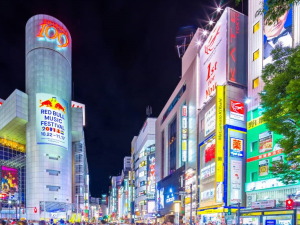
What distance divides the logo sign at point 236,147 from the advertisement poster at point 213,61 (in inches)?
269

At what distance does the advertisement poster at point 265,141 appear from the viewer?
31.0 meters

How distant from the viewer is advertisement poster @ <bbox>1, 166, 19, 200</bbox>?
220 ft

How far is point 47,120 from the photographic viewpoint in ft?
240

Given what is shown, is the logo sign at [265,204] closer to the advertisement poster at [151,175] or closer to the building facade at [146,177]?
the building facade at [146,177]

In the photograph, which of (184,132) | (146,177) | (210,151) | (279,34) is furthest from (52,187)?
(279,34)

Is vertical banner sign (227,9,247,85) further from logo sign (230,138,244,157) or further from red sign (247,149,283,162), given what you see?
red sign (247,149,283,162)

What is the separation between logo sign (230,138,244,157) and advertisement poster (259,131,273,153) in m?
2.72

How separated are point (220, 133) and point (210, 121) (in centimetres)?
422

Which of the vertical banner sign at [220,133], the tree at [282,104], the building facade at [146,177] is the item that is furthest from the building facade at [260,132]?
the building facade at [146,177]

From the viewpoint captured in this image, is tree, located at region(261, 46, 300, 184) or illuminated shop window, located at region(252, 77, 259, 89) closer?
tree, located at region(261, 46, 300, 184)

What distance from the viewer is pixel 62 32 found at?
81.2m

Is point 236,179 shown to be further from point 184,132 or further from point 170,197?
point 170,197

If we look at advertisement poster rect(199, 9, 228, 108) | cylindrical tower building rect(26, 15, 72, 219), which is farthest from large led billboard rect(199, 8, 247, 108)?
cylindrical tower building rect(26, 15, 72, 219)

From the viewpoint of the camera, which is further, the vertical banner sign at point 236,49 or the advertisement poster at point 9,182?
the advertisement poster at point 9,182
